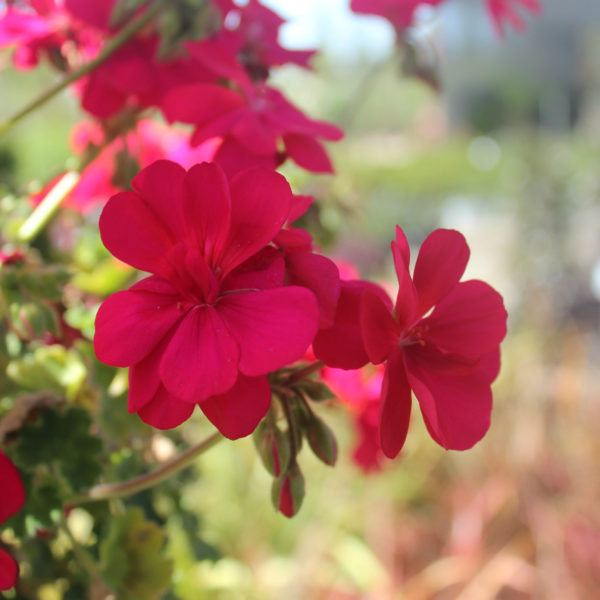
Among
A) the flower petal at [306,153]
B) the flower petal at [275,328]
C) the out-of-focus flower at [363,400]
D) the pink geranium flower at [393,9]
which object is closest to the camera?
the flower petal at [275,328]

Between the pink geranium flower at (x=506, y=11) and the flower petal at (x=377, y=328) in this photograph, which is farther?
the pink geranium flower at (x=506, y=11)

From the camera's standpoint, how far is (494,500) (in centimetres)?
137

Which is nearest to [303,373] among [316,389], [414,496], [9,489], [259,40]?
[316,389]

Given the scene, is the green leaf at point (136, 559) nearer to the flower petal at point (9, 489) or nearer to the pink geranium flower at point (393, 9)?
A: the flower petal at point (9, 489)

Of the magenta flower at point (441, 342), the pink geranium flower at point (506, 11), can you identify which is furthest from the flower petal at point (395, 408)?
the pink geranium flower at point (506, 11)

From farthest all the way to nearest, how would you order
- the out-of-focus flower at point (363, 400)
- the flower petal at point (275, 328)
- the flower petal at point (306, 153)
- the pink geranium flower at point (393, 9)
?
the out-of-focus flower at point (363, 400), the pink geranium flower at point (393, 9), the flower petal at point (306, 153), the flower petal at point (275, 328)

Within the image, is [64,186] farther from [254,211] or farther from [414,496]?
[414,496]

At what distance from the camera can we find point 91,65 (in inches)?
13.7

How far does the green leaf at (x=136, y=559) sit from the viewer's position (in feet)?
1.13

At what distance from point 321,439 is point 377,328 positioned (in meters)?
0.07

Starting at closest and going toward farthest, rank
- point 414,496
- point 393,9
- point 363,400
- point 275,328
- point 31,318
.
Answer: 1. point 275,328
2. point 31,318
3. point 393,9
4. point 363,400
5. point 414,496

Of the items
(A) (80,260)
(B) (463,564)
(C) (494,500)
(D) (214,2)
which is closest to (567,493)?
(C) (494,500)

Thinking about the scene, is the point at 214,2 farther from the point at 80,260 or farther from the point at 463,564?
the point at 463,564

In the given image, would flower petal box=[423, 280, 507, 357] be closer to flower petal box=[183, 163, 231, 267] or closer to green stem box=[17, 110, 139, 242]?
flower petal box=[183, 163, 231, 267]
